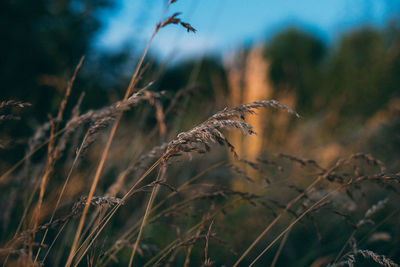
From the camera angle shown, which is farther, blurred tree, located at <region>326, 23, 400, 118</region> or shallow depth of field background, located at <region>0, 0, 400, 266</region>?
blurred tree, located at <region>326, 23, 400, 118</region>

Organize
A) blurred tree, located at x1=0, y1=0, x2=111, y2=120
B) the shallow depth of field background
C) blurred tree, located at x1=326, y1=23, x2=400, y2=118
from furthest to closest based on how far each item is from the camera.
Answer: blurred tree, located at x1=326, y1=23, x2=400, y2=118
blurred tree, located at x1=0, y1=0, x2=111, y2=120
the shallow depth of field background

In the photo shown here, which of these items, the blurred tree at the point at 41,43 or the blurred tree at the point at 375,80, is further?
the blurred tree at the point at 375,80

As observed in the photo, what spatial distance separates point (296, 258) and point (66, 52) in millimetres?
3163

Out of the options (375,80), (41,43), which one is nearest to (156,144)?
(41,43)

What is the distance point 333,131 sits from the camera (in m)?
5.49

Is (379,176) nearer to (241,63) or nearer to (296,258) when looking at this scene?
(296,258)

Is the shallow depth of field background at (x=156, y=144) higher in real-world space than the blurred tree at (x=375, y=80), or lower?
lower

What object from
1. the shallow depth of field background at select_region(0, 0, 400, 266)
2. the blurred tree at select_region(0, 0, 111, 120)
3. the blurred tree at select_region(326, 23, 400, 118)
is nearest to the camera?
the shallow depth of field background at select_region(0, 0, 400, 266)

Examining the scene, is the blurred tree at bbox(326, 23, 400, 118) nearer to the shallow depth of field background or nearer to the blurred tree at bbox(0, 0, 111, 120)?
the shallow depth of field background

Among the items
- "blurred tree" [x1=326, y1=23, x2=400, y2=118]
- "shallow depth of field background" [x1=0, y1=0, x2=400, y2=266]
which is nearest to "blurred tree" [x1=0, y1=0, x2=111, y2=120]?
"shallow depth of field background" [x1=0, y1=0, x2=400, y2=266]

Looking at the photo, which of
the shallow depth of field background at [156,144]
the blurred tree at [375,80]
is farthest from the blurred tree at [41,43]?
the blurred tree at [375,80]

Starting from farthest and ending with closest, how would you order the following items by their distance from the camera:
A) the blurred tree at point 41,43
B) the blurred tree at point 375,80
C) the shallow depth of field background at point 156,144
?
the blurred tree at point 375,80, the blurred tree at point 41,43, the shallow depth of field background at point 156,144

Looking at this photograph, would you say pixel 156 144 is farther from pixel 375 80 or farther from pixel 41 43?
pixel 375 80

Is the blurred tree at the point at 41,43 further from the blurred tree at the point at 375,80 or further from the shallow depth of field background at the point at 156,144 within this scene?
the blurred tree at the point at 375,80
